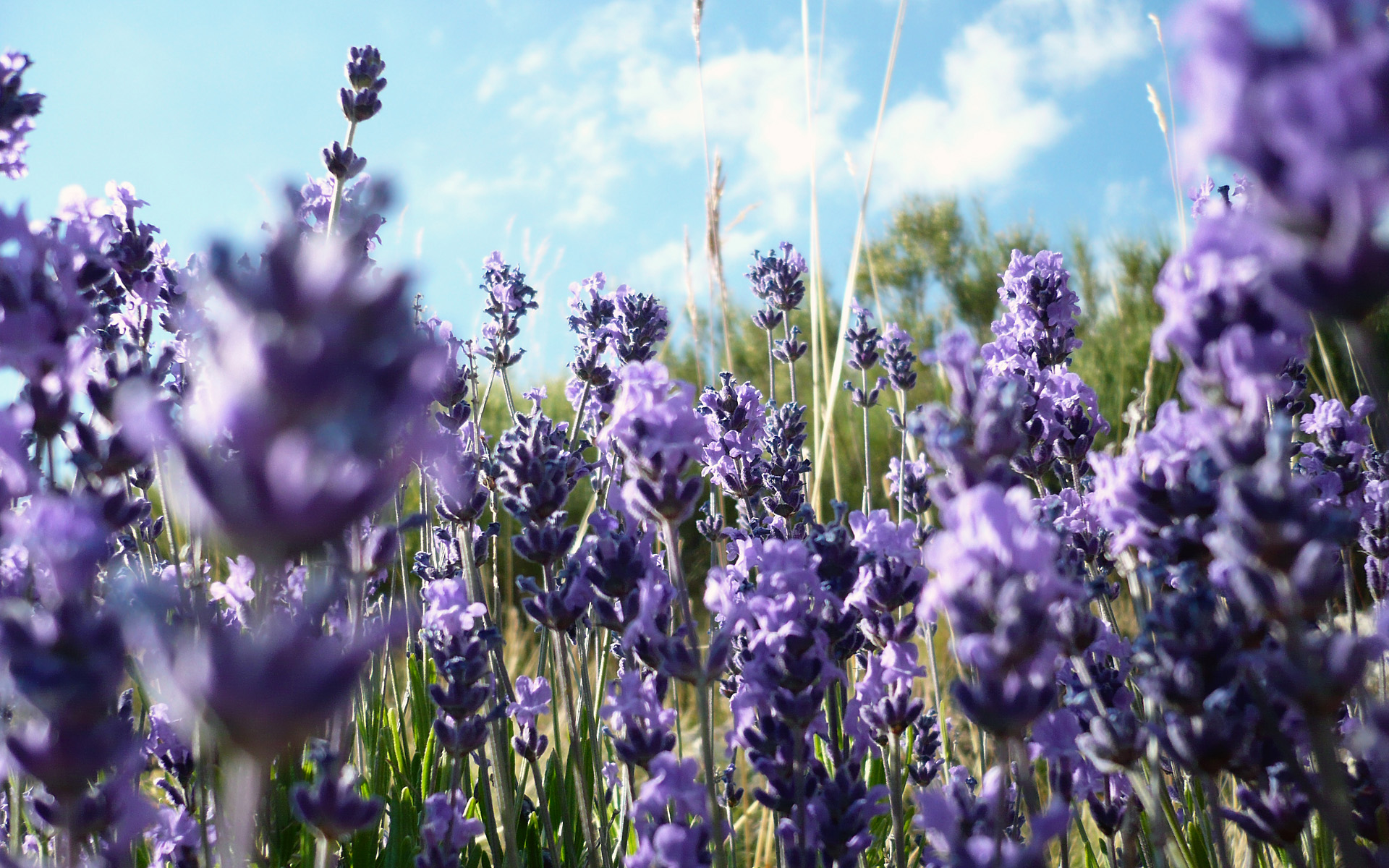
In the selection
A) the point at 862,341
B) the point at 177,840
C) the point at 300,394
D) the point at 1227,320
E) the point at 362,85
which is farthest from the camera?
the point at 862,341

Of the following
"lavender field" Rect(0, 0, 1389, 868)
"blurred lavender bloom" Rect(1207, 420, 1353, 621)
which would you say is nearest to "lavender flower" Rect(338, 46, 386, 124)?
"lavender field" Rect(0, 0, 1389, 868)

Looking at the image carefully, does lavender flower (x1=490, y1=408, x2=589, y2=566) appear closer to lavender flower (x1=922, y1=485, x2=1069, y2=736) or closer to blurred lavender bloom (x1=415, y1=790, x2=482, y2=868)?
blurred lavender bloom (x1=415, y1=790, x2=482, y2=868)

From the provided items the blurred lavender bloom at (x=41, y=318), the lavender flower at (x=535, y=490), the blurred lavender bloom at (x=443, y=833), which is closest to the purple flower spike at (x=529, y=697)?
the blurred lavender bloom at (x=443, y=833)

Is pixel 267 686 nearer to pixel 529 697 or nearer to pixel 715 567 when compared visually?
pixel 715 567

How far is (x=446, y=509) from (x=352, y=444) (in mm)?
1742

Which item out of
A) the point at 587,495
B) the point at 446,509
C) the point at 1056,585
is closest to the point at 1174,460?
the point at 1056,585

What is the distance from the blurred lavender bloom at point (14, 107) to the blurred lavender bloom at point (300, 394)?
1.55 meters

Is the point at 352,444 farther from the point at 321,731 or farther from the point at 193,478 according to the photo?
the point at 321,731

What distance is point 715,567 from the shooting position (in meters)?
1.60

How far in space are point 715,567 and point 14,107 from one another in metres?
1.59

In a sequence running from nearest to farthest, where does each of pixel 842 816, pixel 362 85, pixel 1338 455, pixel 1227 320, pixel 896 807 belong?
1. pixel 1227 320
2. pixel 842 816
3. pixel 896 807
4. pixel 1338 455
5. pixel 362 85

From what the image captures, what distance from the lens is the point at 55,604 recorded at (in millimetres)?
876

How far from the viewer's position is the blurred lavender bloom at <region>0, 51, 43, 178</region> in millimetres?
1712

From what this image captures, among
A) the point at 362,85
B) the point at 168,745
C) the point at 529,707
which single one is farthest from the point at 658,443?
the point at 362,85
